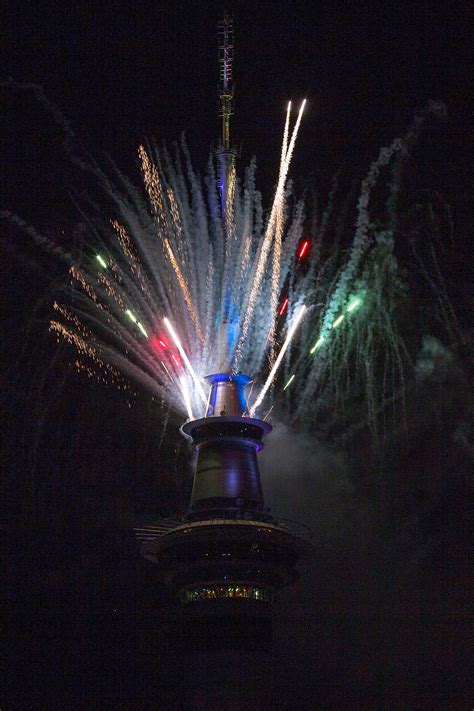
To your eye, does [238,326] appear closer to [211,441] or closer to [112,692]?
[211,441]

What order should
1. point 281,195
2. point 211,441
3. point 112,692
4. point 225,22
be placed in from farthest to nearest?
1. point 112,692
2. point 211,441
3. point 225,22
4. point 281,195

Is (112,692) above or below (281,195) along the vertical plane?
below

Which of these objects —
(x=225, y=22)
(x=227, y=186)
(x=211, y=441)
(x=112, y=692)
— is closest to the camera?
(x=225, y=22)

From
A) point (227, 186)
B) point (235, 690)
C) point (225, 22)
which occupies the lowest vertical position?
point (235, 690)

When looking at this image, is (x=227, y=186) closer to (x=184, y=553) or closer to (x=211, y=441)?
(x=211, y=441)

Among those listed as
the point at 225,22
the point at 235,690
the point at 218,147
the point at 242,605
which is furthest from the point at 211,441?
the point at 225,22

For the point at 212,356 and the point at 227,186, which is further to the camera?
the point at 212,356
